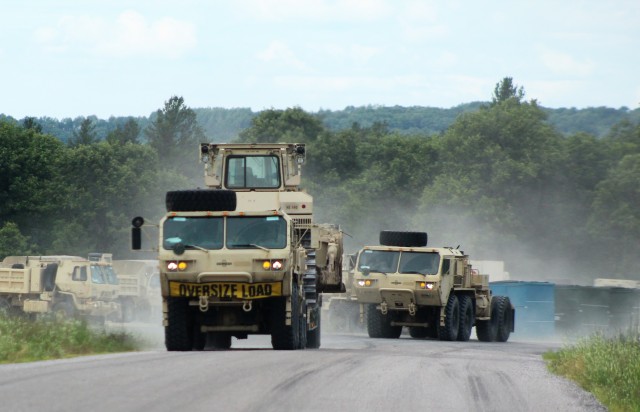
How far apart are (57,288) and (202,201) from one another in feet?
70.6

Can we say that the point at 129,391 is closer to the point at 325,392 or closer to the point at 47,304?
the point at 325,392

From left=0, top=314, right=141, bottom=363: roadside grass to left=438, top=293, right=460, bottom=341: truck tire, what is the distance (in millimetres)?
10356

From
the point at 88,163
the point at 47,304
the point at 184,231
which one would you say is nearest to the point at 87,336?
the point at 184,231

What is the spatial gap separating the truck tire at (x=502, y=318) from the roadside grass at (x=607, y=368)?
15.9 metres

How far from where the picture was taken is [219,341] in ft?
87.9

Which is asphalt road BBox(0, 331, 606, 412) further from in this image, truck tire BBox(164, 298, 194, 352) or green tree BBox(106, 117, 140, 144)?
green tree BBox(106, 117, 140, 144)

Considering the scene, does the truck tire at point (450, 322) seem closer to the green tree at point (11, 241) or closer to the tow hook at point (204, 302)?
the tow hook at point (204, 302)

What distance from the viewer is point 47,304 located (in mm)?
42500

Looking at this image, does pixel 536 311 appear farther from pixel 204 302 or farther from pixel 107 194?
pixel 107 194

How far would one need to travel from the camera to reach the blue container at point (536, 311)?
48.9 meters

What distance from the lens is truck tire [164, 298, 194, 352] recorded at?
2312cm

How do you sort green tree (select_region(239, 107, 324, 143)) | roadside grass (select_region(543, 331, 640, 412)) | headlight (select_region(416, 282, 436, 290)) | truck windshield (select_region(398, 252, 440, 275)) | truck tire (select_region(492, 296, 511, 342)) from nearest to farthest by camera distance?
1. roadside grass (select_region(543, 331, 640, 412))
2. headlight (select_region(416, 282, 436, 290))
3. truck windshield (select_region(398, 252, 440, 275))
4. truck tire (select_region(492, 296, 511, 342))
5. green tree (select_region(239, 107, 324, 143))

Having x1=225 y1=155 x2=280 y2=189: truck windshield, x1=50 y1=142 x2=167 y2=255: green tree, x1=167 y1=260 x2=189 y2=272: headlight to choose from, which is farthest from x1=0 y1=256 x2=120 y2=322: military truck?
x1=50 y1=142 x2=167 y2=255: green tree

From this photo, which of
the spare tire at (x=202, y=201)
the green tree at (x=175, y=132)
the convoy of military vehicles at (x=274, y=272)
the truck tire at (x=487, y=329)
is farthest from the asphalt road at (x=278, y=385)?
→ the green tree at (x=175, y=132)
